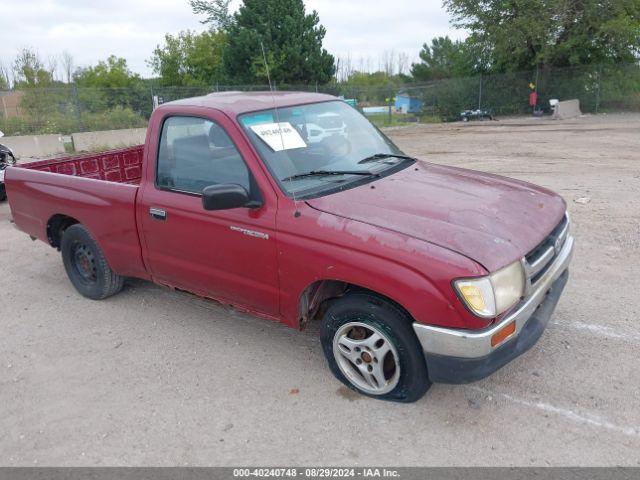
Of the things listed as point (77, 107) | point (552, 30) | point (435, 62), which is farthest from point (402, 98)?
point (77, 107)

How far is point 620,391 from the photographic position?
3369 millimetres

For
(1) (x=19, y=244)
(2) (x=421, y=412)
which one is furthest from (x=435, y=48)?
(2) (x=421, y=412)

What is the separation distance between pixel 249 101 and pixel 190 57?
140ft

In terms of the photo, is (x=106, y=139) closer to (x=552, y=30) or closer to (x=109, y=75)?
(x=552, y=30)

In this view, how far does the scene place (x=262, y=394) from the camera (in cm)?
359

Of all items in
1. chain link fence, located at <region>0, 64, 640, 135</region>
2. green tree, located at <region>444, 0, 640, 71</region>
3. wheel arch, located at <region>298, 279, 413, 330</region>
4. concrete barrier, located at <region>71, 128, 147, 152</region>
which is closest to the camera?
wheel arch, located at <region>298, 279, 413, 330</region>

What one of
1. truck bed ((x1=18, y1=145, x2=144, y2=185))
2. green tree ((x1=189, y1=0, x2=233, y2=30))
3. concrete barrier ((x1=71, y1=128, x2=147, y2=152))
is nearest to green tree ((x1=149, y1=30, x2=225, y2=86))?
green tree ((x1=189, y1=0, x2=233, y2=30))

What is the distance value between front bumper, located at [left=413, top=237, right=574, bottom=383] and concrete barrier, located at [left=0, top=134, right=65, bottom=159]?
17.3 meters

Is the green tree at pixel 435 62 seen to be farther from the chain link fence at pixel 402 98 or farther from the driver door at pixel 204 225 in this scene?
the driver door at pixel 204 225

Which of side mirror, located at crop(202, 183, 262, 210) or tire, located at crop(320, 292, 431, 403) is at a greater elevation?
side mirror, located at crop(202, 183, 262, 210)

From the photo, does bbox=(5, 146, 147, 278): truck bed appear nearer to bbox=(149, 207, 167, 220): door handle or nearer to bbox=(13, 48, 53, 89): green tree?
bbox=(149, 207, 167, 220): door handle

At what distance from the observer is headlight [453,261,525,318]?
281cm

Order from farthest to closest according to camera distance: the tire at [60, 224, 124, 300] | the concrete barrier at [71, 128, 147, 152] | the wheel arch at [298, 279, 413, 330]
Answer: the concrete barrier at [71, 128, 147, 152], the tire at [60, 224, 124, 300], the wheel arch at [298, 279, 413, 330]

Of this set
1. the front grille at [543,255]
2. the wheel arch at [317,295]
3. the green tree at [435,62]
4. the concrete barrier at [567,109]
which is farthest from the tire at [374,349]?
the green tree at [435,62]
